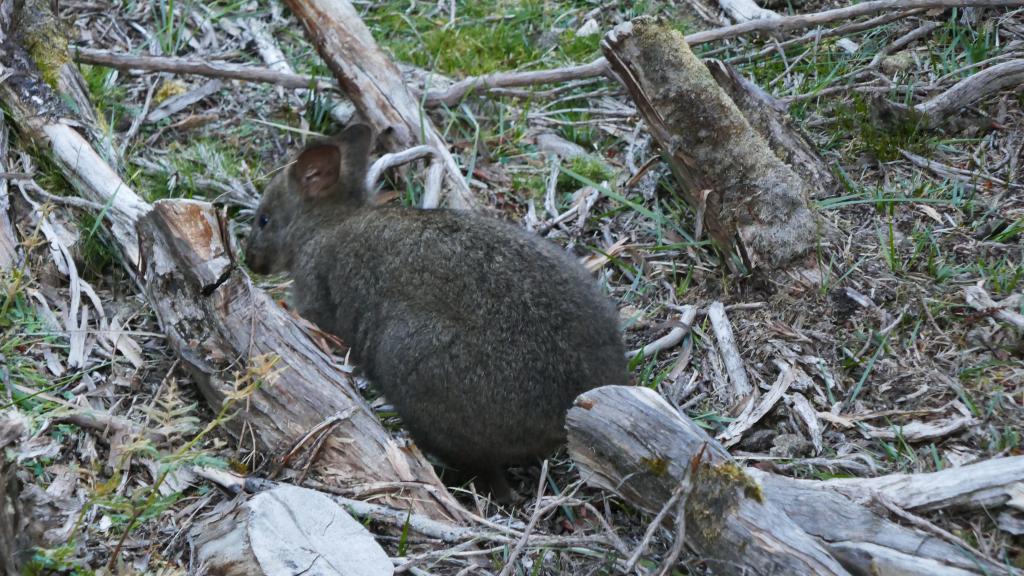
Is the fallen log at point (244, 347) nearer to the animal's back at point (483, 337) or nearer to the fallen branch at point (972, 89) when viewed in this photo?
the animal's back at point (483, 337)

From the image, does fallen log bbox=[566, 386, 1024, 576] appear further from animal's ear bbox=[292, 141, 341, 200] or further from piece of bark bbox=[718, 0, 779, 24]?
piece of bark bbox=[718, 0, 779, 24]

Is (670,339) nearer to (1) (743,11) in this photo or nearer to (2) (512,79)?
(2) (512,79)

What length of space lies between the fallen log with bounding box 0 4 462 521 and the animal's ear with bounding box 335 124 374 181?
1397 mm

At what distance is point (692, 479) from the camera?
3695 millimetres

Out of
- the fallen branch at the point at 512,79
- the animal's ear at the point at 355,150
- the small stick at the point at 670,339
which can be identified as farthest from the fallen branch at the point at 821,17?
the animal's ear at the point at 355,150

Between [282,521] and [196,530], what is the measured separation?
0.50 metres

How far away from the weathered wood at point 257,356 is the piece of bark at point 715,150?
231cm

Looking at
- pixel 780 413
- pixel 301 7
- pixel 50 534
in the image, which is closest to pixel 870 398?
pixel 780 413

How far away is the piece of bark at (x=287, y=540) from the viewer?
3.79 m

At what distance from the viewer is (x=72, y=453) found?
4.80 meters

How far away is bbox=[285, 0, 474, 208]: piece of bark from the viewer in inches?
279

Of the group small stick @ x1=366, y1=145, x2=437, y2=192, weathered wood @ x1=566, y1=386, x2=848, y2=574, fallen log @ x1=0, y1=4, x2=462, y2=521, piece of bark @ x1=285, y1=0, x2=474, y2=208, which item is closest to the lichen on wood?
fallen log @ x1=0, y1=4, x2=462, y2=521

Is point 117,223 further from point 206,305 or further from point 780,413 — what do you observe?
point 780,413

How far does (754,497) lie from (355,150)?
399cm
